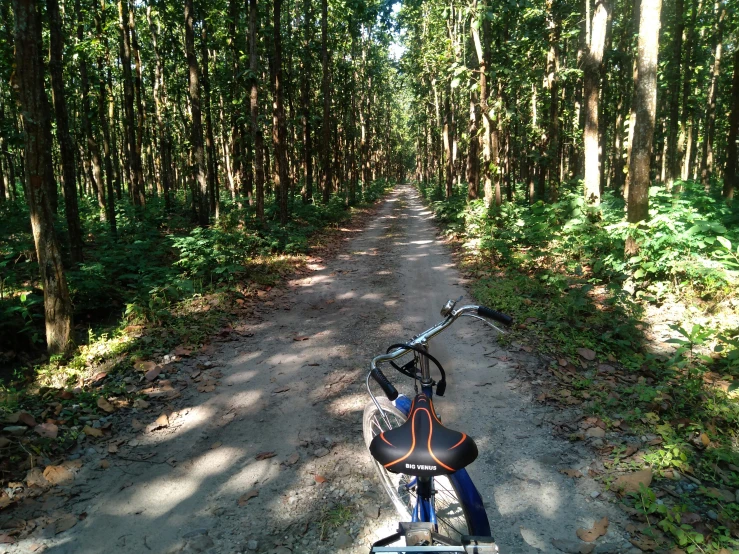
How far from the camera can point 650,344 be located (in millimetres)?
5844

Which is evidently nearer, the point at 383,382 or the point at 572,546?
the point at 383,382

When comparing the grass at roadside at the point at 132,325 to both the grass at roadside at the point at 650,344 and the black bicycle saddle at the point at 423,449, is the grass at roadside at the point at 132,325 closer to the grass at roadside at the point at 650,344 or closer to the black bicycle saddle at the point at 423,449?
the black bicycle saddle at the point at 423,449

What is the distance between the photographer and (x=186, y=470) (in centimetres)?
396

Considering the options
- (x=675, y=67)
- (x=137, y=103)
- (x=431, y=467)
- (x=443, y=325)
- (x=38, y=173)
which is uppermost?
(x=137, y=103)

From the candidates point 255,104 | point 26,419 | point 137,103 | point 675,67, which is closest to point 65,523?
point 26,419

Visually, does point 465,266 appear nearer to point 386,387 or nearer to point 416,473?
point 386,387

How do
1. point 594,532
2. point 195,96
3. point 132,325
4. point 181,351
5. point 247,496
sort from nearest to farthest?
1. point 594,532
2. point 247,496
3. point 181,351
4. point 132,325
5. point 195,96

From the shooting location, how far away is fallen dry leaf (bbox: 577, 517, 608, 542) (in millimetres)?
3006

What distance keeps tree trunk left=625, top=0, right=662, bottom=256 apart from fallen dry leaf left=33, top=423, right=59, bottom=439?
8.97 meters

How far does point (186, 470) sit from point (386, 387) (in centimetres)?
236

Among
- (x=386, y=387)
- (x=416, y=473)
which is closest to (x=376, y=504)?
(x=386, y=387)

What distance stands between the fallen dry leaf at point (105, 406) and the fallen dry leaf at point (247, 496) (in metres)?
2.26

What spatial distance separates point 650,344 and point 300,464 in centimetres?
479

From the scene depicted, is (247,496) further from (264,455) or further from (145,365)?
(145,365)
